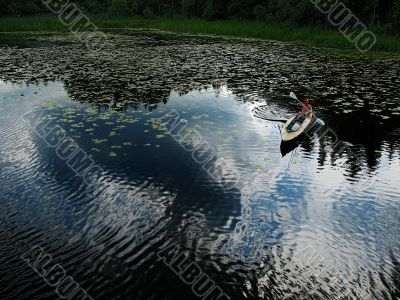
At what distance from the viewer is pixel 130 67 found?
21672 millimetres

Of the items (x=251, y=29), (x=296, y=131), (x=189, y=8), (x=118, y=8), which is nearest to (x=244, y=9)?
(x=189, y=8)

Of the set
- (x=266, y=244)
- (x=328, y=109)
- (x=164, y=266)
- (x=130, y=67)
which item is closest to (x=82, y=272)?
(x=164, y=266)

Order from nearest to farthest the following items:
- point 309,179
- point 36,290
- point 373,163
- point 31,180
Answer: point 36,290
point 31,180
point 309,179
point 373,163

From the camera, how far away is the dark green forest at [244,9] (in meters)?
37.3

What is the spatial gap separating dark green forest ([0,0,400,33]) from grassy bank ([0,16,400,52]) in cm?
234

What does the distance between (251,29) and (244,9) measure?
683 inches

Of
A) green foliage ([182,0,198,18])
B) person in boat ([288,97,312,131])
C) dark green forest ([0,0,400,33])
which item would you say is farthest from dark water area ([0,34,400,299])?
green foliage ([182,0,198,18])

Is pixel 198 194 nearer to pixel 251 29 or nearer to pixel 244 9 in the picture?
pixel 251 29

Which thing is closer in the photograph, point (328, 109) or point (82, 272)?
point (82, 272)

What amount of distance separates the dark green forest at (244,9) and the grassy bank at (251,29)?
234cm

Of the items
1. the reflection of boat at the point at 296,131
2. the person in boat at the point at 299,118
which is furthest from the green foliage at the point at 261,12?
the reflection of boat at the point at 296,131

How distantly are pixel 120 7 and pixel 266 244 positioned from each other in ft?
230

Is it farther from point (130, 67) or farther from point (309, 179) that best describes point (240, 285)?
point (130, 67)

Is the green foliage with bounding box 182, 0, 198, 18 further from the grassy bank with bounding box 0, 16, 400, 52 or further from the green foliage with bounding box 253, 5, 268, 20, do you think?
the green foliage with bounding box 253, 5, 268, 20
